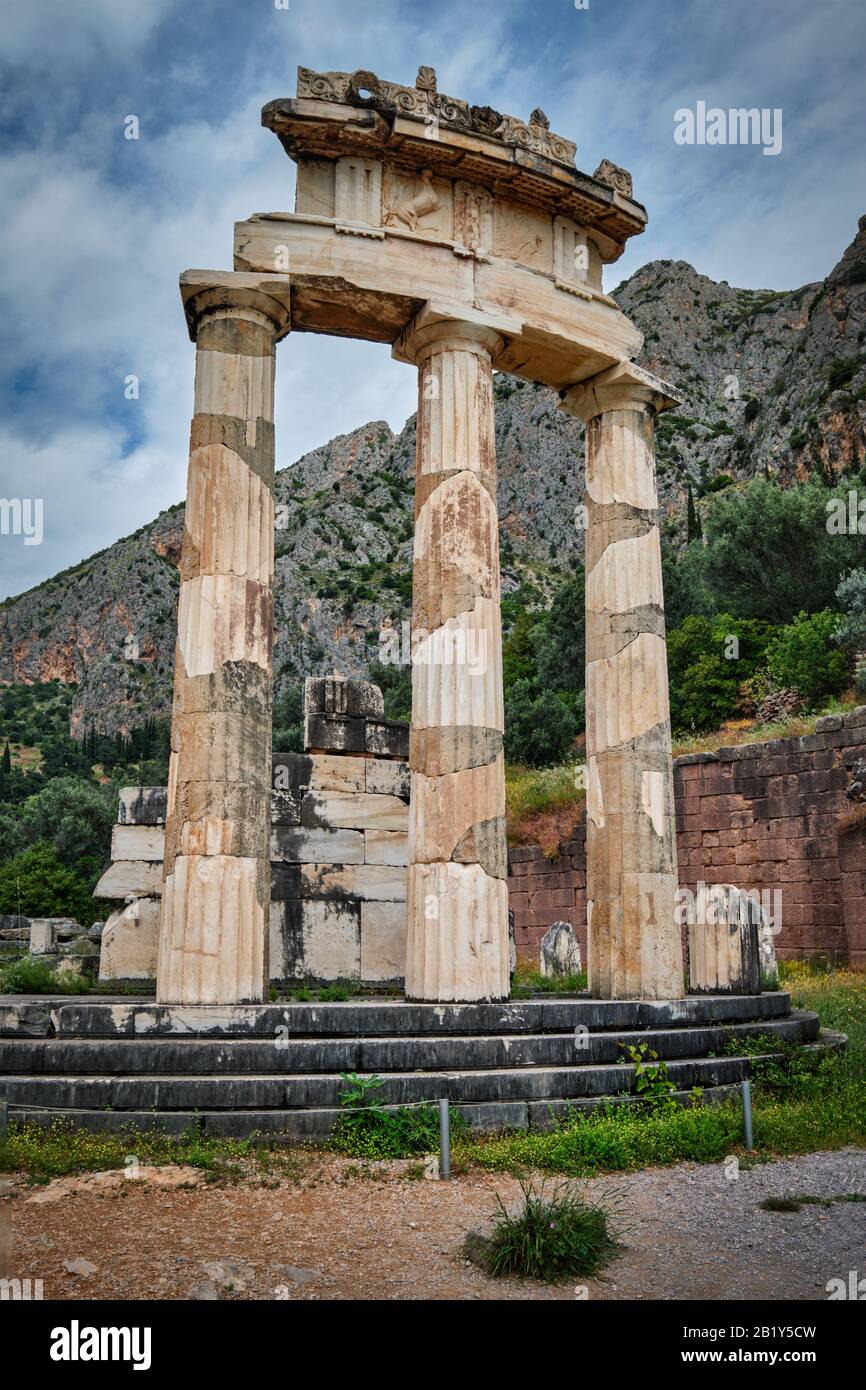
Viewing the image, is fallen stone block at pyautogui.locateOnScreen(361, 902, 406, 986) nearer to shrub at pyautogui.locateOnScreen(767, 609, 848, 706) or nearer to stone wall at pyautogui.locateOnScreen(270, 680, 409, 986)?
stone wall at pyautogui.locateOnScreen(270, 680, 409, 986)

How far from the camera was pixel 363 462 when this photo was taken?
93938mm

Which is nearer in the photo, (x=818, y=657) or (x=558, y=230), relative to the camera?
(x=558, y=230)

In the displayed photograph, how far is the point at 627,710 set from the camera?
39.6 ft

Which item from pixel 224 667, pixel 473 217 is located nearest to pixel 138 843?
pixel 224 667

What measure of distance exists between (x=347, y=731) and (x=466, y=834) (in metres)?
4.05

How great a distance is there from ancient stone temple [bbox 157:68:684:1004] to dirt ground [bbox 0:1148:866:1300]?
254cm

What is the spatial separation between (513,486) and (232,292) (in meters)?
73.6

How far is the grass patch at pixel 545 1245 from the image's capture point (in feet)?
17.7

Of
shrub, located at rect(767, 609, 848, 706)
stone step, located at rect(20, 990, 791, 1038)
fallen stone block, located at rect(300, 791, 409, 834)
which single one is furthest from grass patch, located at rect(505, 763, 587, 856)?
stone step, located at rect(20, 990, 791, 1038)

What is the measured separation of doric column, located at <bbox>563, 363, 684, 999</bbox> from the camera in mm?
11430

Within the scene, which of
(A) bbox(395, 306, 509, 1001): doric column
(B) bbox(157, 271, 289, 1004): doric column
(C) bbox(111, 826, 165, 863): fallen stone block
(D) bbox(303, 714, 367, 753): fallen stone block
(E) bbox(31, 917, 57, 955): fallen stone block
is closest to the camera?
(B) bbox(157, 271, 289, 1004): doric column
